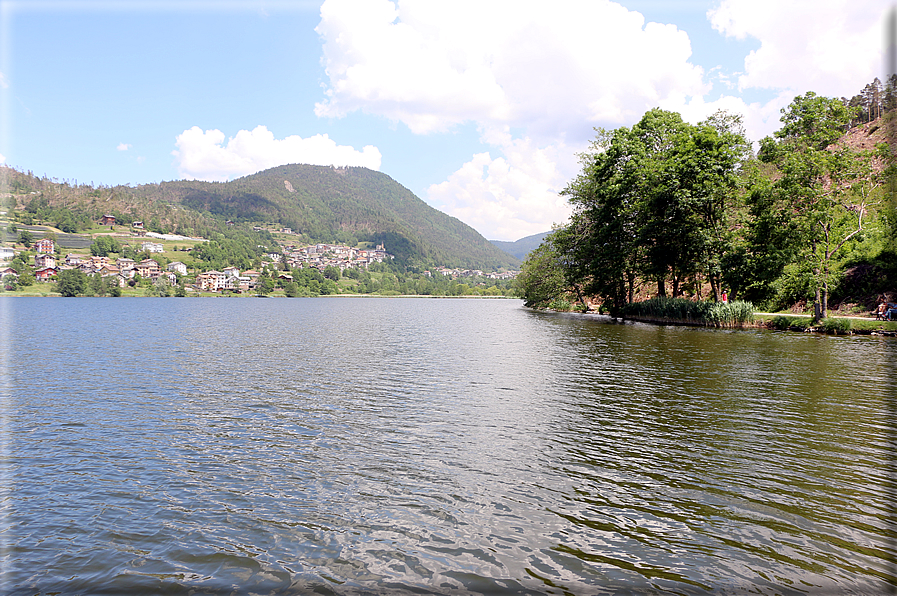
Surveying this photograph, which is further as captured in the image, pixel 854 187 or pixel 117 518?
pixel 854 187

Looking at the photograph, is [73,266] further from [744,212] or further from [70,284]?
[744,212]

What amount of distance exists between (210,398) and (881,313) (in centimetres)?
5237

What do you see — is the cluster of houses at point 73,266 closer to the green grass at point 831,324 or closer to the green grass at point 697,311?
the green grass at point 697,311

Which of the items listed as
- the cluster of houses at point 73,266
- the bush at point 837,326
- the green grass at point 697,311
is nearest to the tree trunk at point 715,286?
the green grass at point 697,311

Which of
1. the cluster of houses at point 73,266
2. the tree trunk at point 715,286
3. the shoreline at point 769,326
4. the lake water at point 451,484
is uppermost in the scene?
the cluster of houses at point 73,266

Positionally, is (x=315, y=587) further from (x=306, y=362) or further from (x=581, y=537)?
(x=306, y=362)

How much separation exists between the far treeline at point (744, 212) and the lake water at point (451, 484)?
26418 mm

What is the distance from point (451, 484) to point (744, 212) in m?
58.9

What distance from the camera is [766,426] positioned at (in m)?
15.0

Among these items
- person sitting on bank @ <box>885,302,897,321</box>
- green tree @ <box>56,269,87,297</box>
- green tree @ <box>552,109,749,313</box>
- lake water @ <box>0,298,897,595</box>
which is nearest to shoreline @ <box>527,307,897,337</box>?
person sitting on bank @ <box>885,302,897,321</box>

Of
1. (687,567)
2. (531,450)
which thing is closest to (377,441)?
(531,450)

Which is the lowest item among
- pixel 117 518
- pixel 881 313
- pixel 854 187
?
pixel 117 518

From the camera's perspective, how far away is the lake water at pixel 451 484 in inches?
297

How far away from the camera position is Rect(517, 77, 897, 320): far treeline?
4303cm
